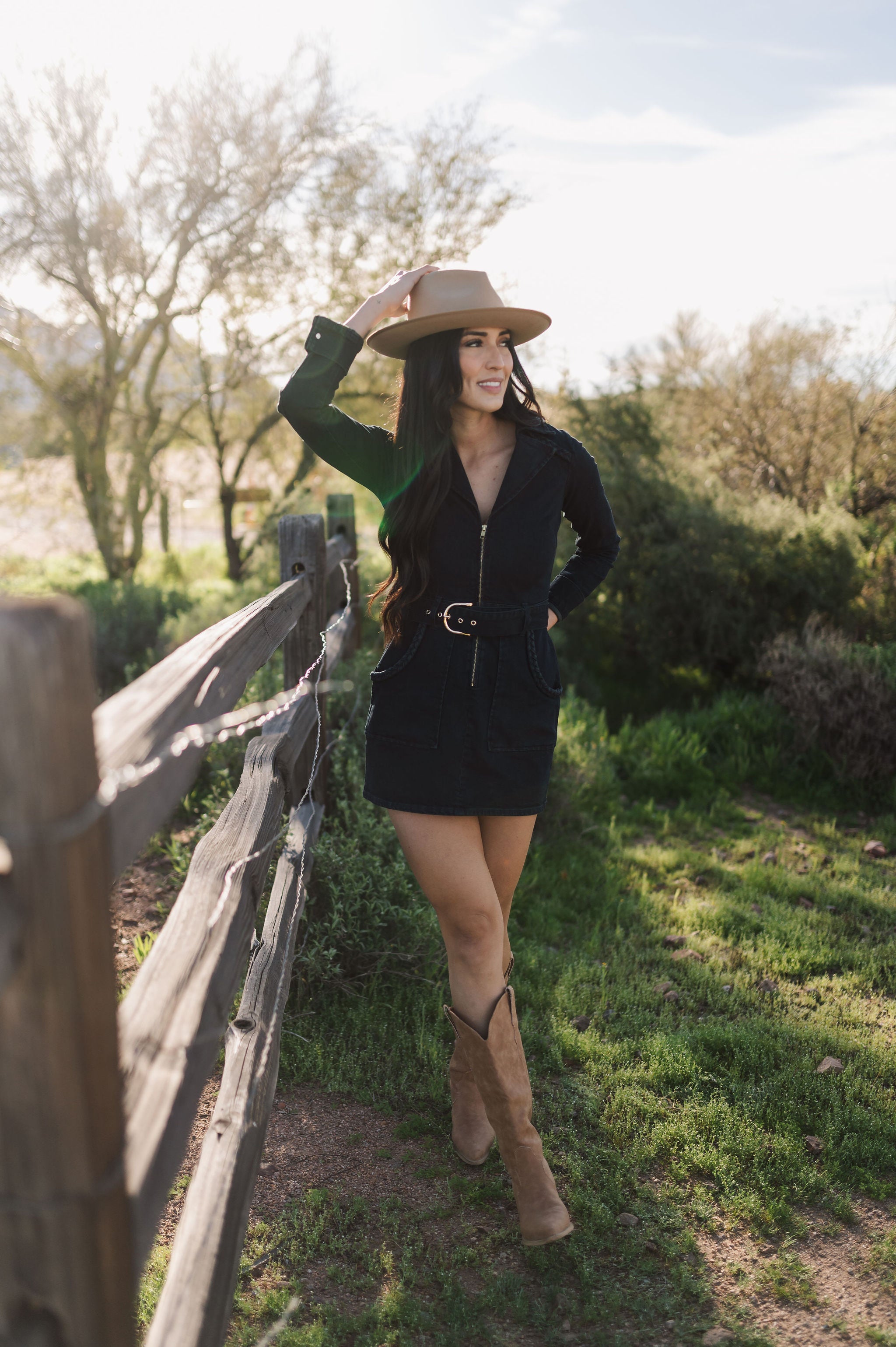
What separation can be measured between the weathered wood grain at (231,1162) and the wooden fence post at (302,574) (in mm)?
922

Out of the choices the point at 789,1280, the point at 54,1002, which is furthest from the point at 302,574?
the point at 54,1002

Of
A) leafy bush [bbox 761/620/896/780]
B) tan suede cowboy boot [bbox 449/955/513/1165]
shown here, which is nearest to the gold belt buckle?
tan suede cowboy boot [bbox 449/955/513/1165]

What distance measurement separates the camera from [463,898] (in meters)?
2.48

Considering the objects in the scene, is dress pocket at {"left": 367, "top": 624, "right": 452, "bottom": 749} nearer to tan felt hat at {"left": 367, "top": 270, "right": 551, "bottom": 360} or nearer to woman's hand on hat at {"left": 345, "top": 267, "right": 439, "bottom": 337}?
tan felt hat at {"left": 367, "top": 270, "right": 551, "bottom": 360}

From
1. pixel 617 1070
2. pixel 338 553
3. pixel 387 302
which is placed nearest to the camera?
pixel 387 302

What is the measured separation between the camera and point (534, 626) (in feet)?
8.52

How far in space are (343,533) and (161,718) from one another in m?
5.16

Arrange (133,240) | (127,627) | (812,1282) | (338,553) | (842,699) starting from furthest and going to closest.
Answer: (133,240)
(127,627)
(842,699)
(338,553)
(812,1282)

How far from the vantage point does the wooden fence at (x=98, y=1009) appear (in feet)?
3.13

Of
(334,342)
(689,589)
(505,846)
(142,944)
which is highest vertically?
(334,342)

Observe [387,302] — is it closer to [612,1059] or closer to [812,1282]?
[612,1059]

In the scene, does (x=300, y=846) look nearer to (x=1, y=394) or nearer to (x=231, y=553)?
(x=231, y=553)

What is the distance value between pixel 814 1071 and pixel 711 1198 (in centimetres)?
77

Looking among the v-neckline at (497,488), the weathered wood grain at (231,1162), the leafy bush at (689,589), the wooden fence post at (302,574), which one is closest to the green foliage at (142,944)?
the wooden fence post at (302,574)
